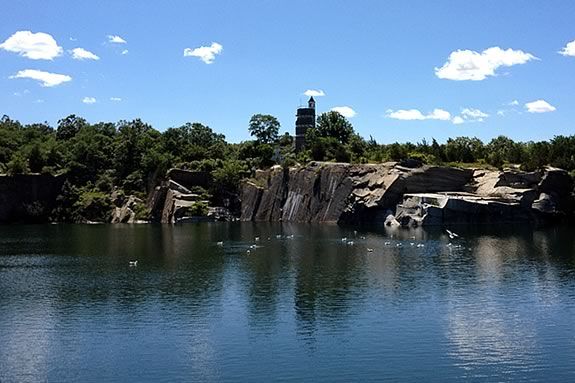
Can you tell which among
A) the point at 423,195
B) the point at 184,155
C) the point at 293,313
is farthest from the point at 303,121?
the point at 293,313

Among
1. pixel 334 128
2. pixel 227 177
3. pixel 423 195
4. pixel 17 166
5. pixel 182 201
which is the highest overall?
pixel 334 128

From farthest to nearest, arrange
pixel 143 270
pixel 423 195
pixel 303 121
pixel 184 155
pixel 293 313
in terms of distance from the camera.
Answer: pixel 303 121, pixel 184 155, pixel 423 195, pixel 143 270, pixel 293 313

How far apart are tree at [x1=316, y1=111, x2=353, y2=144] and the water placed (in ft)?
276

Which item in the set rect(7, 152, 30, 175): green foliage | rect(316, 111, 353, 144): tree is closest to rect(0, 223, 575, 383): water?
rect(7, 152, 30, 175): green foliage

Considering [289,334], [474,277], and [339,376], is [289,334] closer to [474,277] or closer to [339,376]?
[339,376]

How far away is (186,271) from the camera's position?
7038 cm

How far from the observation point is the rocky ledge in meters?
118

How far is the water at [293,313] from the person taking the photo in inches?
1454

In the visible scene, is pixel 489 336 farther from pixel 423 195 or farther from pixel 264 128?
pixel 264 128

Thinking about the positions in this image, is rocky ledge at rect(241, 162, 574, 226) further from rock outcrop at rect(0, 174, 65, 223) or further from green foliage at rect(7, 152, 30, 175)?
green foliage at rect(7, 152, 30, 175)

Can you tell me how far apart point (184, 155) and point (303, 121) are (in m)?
37.6

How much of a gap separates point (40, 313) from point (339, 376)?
86.7 feet

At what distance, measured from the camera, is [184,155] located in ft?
538

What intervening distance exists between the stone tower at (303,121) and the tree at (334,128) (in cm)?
690
